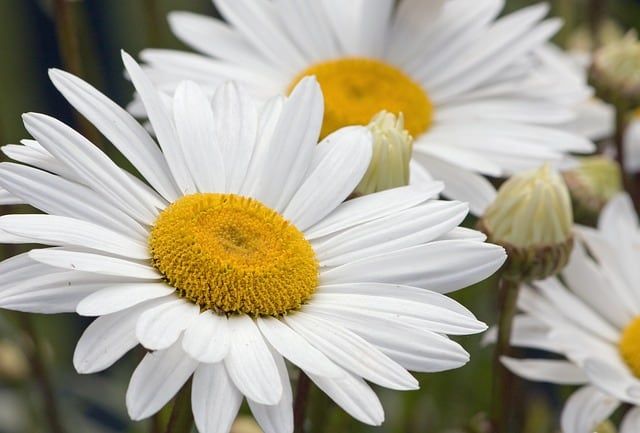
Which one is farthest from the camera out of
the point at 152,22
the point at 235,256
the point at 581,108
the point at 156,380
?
the point at 581,108

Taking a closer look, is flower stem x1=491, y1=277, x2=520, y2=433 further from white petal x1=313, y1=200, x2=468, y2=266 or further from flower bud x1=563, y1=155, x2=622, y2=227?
flower bud x1=563, y1=155, x2=622, y2=227

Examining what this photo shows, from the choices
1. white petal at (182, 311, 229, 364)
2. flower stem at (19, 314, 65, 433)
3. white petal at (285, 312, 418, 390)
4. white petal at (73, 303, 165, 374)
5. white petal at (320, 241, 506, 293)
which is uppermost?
white petal at (73, 303, 165, 374)

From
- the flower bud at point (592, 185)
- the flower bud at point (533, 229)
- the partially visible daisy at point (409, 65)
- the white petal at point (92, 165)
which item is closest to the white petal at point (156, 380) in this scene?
the white petal at point (92, 165)

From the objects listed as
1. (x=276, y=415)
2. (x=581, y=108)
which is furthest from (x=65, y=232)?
(x=581, y=108)

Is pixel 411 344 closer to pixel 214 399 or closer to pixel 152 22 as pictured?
pixel 214 399

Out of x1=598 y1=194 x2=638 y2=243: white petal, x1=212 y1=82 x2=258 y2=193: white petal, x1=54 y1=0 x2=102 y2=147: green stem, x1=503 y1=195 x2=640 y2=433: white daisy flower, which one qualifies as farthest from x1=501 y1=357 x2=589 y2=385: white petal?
x1=54 y1=0 x2=102 y2=147: green stem

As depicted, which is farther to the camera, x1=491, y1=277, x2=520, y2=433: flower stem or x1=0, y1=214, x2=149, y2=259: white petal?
x1=491, y1=277, x2=520, y2=433: flower stem

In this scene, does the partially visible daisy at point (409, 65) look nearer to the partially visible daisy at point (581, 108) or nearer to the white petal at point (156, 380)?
the partially visible daisy at point (581, 108)
